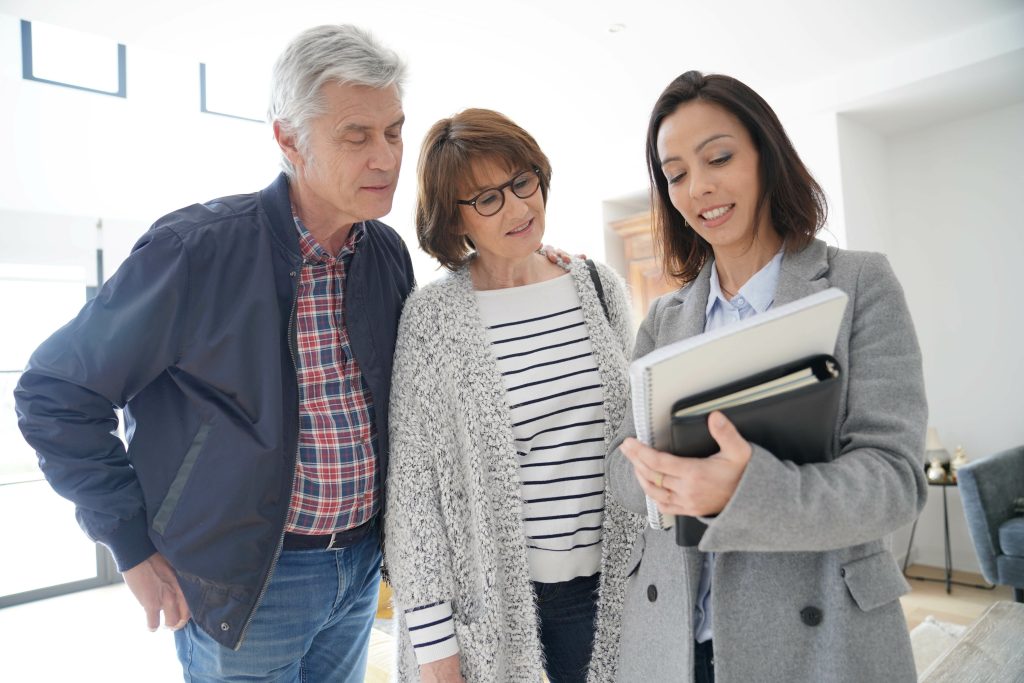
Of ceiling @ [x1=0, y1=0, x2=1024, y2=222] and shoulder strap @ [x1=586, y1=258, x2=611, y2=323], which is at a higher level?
ceiling @ [x1=0, y1=0, x2=1024, y2=222]

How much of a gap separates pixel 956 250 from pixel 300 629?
4803 mm

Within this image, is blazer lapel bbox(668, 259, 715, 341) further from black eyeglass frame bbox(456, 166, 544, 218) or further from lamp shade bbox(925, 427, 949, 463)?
lamp shade bbox(925, 427, 949, 463)

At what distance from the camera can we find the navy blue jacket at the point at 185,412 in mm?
1057

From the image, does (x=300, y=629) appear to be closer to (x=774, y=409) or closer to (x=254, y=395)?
(x=254, y=395)

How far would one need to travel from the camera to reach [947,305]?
4.52 meters

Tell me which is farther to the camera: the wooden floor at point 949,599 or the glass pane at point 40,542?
the glass pane at point 40,542

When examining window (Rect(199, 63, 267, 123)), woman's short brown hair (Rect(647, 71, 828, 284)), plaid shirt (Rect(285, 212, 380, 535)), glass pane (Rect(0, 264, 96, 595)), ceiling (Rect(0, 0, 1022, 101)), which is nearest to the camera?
woman's short brown hair (Rect(647, 71, 828, 284))

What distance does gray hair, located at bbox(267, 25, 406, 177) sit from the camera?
3.76 ft

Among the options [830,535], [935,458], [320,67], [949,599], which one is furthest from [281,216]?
[949,599]

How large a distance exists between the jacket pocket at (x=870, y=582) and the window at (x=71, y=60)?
18.7ft

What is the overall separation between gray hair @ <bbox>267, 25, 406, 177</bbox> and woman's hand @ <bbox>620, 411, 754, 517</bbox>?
80 cm

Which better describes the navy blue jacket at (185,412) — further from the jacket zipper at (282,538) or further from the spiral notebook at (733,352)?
the spiral notebook at (733,352)

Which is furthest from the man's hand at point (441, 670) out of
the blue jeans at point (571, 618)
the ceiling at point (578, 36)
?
the ceiling at point (578, 36)

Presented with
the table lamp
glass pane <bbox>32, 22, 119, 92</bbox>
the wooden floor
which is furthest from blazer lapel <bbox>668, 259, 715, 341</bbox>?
glass pane <bbox>32, 22, 119, 92</bbox>
